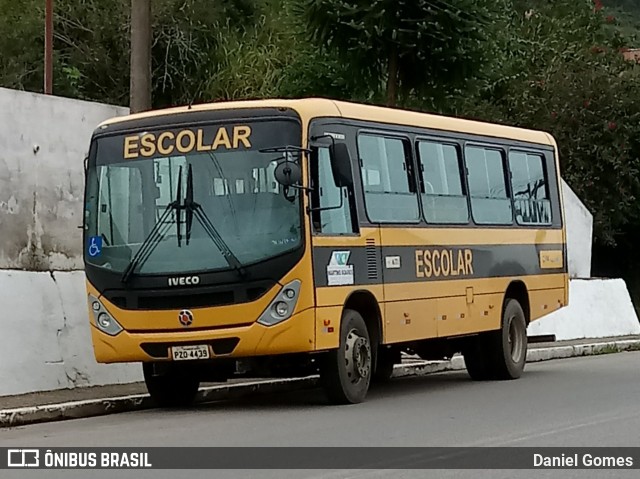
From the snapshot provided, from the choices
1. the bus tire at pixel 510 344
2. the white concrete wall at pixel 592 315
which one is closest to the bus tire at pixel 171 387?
the bus tire at pixel 510 344

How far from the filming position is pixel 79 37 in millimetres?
36438

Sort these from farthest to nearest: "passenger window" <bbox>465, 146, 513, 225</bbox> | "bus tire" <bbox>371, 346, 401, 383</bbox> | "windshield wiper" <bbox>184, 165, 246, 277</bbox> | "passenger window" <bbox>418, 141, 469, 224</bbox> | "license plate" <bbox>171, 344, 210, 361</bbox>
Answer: "bus tire" <bbox>371, 346, 401, 383</bbox> < "passenger window" <bbox>465, 146, 513, 225</bbox> < "passenger window" <bbox>418, 141, 469, 224</bbox> < "license plate" <bbox>171, 344, 210, 361</bbox> < "windshield wiper" <bbox>184, 165, 246, 277</bbox>

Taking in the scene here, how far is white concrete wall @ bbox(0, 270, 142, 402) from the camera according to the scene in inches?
578

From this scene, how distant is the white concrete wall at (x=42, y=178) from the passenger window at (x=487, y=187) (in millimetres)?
5323

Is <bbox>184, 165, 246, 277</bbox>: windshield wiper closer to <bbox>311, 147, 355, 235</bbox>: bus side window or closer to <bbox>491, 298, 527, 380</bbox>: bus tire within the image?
<bbox>311, 147, 355, 235</bbox>: bus side window

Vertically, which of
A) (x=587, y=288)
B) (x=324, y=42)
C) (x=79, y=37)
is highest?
Answer: (x=79, y=37)

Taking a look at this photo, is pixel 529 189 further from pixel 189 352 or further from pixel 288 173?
pixel 189 352

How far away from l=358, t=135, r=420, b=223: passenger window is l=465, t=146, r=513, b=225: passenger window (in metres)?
1.63

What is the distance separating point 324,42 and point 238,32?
1362cm

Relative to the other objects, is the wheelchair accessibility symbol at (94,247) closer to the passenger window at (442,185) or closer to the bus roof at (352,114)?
the bus roof at (352,114)

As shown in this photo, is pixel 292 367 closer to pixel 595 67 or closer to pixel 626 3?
pixel 595 67

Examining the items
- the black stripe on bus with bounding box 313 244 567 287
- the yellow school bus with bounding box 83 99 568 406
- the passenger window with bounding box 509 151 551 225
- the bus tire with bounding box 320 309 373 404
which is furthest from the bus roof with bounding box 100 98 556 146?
the bus tire with bounding box 320 309 373 404

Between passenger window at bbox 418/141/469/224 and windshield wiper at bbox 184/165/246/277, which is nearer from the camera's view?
windshield wiper at bbox 184/165/246/277

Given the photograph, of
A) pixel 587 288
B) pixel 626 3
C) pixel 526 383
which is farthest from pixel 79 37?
pixel 626 3
